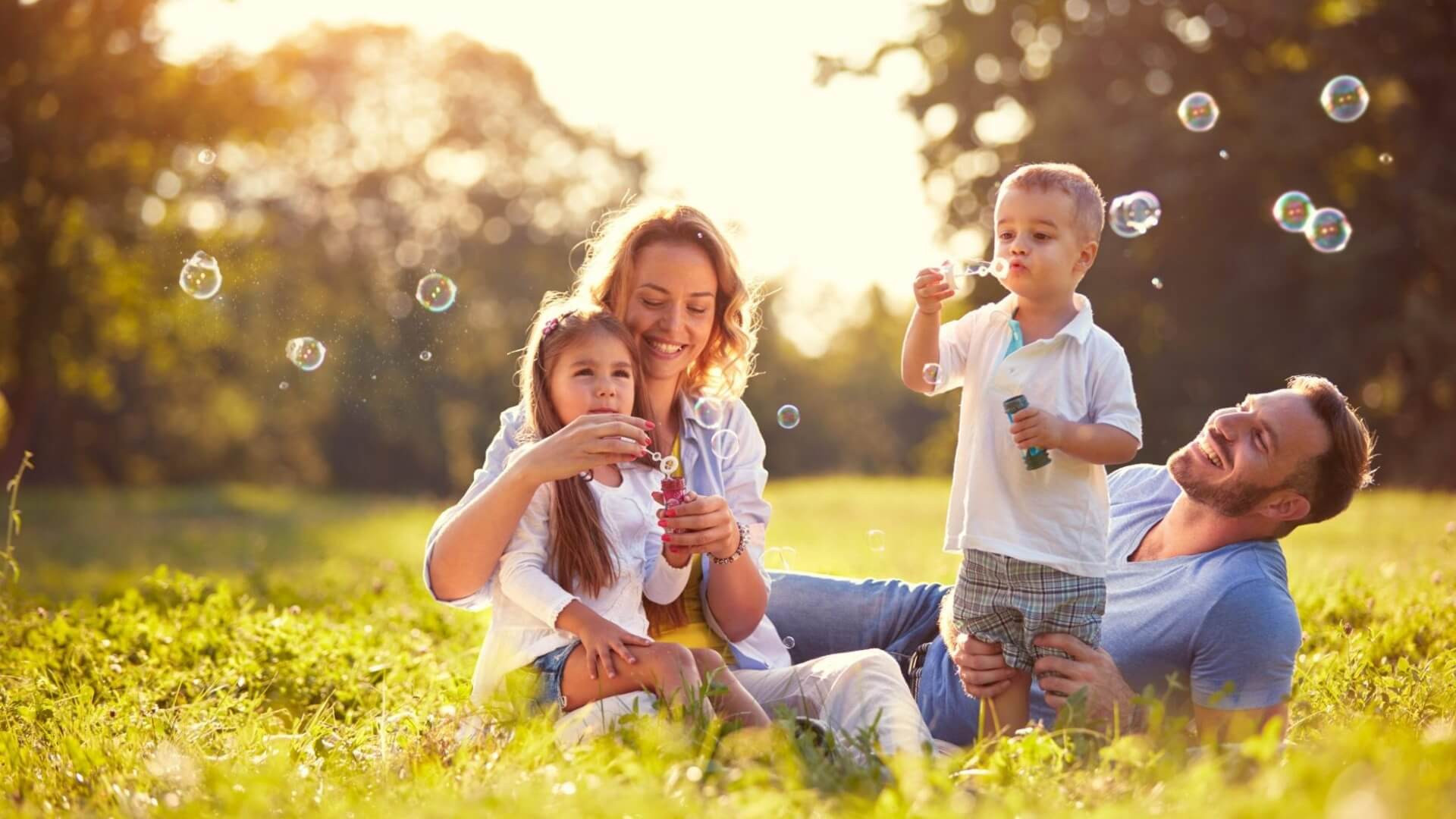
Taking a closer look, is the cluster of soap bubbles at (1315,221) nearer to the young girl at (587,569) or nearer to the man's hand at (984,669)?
the man's hand at (984,669)

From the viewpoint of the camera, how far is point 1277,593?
347 cm

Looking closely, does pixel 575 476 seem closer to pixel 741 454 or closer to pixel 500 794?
pixel 741 454

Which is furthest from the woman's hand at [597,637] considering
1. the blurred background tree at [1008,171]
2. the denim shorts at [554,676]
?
the blurred background tree at [1008,171]

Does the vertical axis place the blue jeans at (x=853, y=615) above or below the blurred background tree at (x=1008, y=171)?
below

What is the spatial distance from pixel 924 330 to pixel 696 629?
1005 millimetres

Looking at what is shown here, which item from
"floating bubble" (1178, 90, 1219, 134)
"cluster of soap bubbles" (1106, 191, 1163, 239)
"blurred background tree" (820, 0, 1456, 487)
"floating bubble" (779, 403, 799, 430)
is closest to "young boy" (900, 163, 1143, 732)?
"cluster of soap bubbles" (1106, 191, 1163, 239)

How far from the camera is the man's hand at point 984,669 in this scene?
353 centimetres

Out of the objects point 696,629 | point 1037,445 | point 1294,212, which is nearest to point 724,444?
point 696,629

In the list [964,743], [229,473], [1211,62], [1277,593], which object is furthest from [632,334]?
[229,473]

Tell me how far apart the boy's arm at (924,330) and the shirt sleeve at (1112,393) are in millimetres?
403

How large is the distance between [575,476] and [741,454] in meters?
0.73

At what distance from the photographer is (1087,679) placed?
3363 mm

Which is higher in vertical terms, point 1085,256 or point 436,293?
point 1085,256

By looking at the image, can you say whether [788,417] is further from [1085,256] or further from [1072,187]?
[1072,187]
